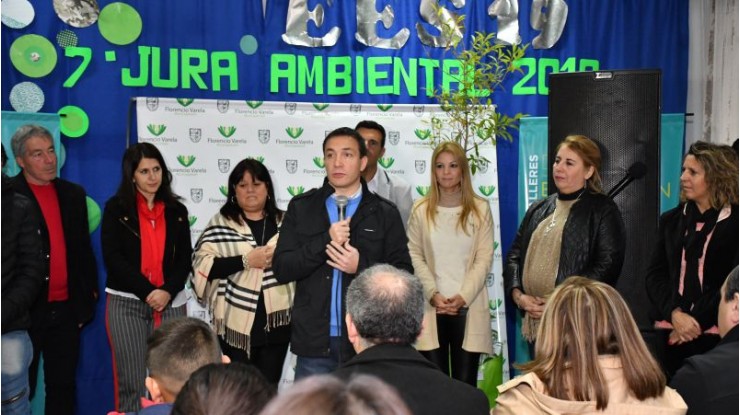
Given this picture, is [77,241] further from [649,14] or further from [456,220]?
[649,14]

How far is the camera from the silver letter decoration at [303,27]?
6098 mm

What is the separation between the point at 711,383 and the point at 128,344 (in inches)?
121

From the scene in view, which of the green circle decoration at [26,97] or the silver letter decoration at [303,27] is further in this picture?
the silver letter decoration at [303,27]

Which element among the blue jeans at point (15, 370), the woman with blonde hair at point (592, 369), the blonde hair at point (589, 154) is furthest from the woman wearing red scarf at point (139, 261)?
the woman with blonde hair at point (592, 369)

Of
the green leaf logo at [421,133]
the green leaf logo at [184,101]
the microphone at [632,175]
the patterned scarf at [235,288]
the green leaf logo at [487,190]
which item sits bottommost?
the patterned scarf at [235,288]

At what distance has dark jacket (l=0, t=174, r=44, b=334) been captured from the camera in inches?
144

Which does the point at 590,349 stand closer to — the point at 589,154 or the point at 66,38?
the point at 589,154

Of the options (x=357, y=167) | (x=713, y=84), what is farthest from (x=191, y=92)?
(x=713, y=84)

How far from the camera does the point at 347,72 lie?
245 inches

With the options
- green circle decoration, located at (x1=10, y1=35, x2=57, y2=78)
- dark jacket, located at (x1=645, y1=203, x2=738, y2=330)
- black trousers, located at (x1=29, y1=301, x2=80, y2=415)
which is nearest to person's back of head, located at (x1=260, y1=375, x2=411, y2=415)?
dark jacket, located at (x1=645, y1=203, x2=738, y2=330)

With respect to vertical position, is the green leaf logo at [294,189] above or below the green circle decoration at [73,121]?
below

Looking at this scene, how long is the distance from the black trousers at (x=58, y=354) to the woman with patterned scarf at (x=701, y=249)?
310cm

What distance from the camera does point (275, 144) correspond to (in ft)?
19.2

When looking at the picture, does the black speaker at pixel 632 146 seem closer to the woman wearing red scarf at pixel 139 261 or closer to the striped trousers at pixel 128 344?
the woman wearing red scarf at pixel 139 261
